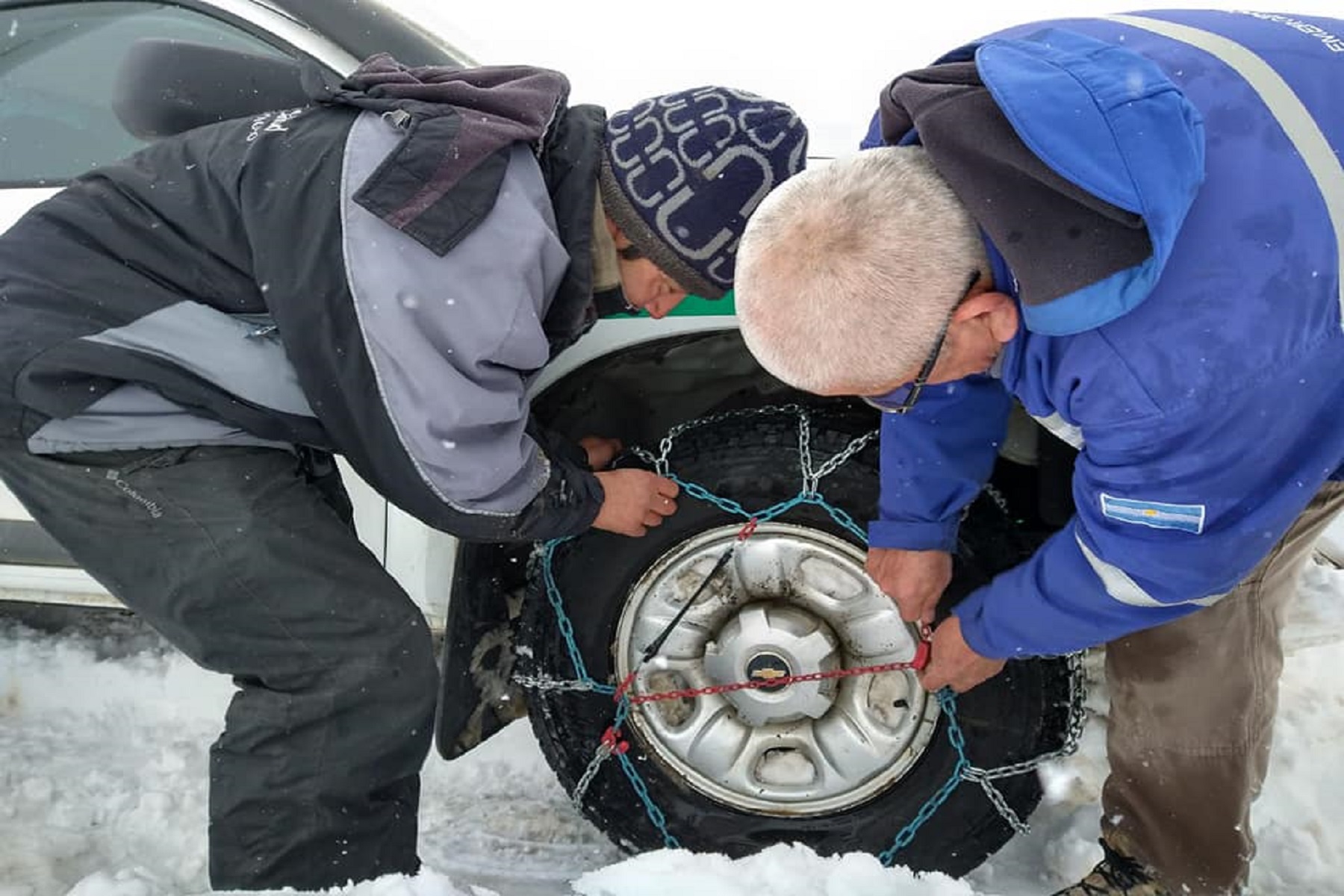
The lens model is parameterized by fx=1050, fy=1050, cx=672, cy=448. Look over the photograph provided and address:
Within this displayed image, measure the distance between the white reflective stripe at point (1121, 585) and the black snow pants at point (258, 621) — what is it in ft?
3.63

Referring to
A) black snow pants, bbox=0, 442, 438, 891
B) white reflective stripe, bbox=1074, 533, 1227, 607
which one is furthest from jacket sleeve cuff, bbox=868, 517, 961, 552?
black snow pants, bbox=0, 442, 438, 891

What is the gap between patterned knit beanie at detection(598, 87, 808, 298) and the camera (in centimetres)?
161

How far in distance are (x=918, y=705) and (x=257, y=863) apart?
1192mm

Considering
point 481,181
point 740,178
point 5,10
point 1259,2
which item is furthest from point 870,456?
point 1259,2

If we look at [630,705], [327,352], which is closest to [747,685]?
[630,705]

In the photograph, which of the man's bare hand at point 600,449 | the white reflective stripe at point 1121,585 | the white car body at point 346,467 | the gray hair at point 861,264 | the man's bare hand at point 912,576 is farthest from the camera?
the man's bare hand at point 600,449

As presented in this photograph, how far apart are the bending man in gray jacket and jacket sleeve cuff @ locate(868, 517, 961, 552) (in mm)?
503

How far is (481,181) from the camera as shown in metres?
1.50

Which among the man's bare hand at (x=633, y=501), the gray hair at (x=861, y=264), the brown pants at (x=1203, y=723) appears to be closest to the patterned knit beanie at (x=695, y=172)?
the gray hair at (x=861, y=264)

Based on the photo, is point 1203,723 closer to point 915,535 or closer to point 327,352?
point 915,535

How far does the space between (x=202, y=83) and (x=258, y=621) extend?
101 cm

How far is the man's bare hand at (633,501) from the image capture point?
6.20ft

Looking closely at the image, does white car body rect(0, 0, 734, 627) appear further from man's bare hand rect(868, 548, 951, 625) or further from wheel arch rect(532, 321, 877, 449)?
man's bare hand rect(868, 548, 951, 625)

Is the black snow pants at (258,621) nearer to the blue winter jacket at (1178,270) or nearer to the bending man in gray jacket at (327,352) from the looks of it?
the bending man in gray jacket at (327,352)
